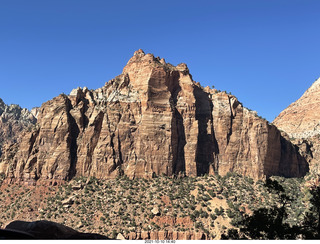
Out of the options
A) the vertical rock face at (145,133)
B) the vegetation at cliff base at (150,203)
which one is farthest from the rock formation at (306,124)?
the vegetation at cliff base at (150,203)

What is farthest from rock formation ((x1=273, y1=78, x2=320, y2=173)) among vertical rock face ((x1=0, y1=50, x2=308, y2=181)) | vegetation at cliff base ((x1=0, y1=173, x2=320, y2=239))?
vegetation at cliff base ((x1=0, y1=173, x2=320, y2=239))

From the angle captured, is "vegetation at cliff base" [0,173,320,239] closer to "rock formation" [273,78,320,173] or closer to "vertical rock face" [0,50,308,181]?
"vertical rock face" [0,50,308,181]

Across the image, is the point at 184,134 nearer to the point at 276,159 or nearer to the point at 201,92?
the point at 201,92

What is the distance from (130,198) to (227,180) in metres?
30.4

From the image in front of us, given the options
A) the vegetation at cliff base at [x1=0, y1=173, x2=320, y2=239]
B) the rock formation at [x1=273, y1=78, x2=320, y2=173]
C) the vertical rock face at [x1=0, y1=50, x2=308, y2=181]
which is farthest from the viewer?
the rock formation at [x1=273, y1=78, x2=320, y2=173]

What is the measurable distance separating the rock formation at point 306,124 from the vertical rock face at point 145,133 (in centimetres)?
2411

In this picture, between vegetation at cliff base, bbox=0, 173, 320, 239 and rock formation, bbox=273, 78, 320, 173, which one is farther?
rock formation, bbox=273, 78, 320, 173

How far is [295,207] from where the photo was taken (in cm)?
9412

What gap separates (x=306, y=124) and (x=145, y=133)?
101 m

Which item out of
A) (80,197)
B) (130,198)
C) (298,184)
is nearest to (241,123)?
(298,184)

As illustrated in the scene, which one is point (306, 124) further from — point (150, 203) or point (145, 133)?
point (150, 203)

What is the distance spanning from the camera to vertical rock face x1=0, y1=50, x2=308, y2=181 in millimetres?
104125

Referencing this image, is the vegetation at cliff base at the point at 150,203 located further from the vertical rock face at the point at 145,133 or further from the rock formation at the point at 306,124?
the rock formation at the point at 306,124

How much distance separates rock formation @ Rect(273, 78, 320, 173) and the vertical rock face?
24106mm
